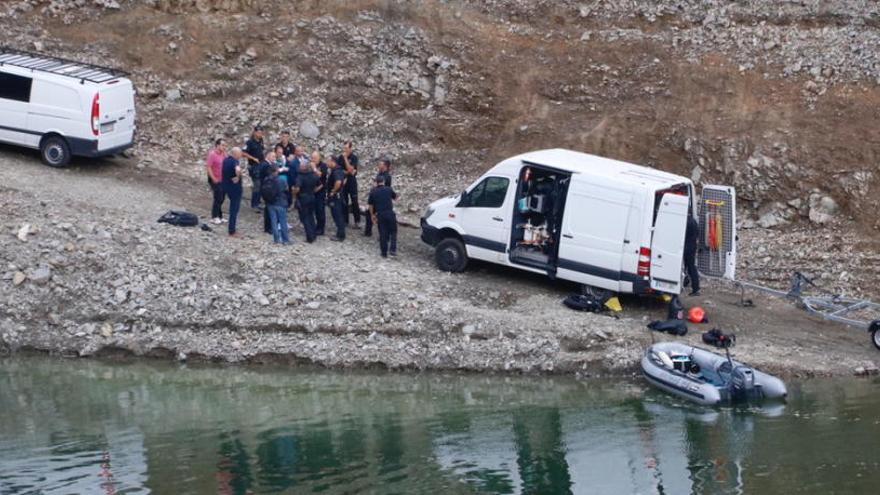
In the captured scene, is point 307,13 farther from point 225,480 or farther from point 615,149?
point 225,480

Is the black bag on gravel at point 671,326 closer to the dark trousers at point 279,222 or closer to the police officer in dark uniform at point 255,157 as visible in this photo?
the dark trousers at point 279,222

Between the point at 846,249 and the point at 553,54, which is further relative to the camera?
the point at 553,54

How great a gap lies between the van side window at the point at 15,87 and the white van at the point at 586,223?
7681mm

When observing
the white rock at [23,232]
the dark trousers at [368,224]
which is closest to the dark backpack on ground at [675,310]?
the dark trousers at [368,224]

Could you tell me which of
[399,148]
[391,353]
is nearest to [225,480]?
[391,353]

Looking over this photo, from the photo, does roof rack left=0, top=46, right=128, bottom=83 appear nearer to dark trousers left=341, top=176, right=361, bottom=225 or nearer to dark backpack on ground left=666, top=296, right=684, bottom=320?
dark trousers left=341, top=176, right=361, bottom=225

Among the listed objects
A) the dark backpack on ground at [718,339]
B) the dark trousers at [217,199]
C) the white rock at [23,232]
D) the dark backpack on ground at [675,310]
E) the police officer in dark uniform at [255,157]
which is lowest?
the dark backpack on ground at [718,339]

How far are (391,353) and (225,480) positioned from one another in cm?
446

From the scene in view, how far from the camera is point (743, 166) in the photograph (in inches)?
1045

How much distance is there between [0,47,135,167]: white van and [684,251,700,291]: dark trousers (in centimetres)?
1064

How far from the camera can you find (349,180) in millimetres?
24734

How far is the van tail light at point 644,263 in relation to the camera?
2206cm

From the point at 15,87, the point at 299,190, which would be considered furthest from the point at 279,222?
the point at 15,87

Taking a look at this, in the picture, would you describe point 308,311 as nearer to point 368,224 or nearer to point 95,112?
point 368,224
